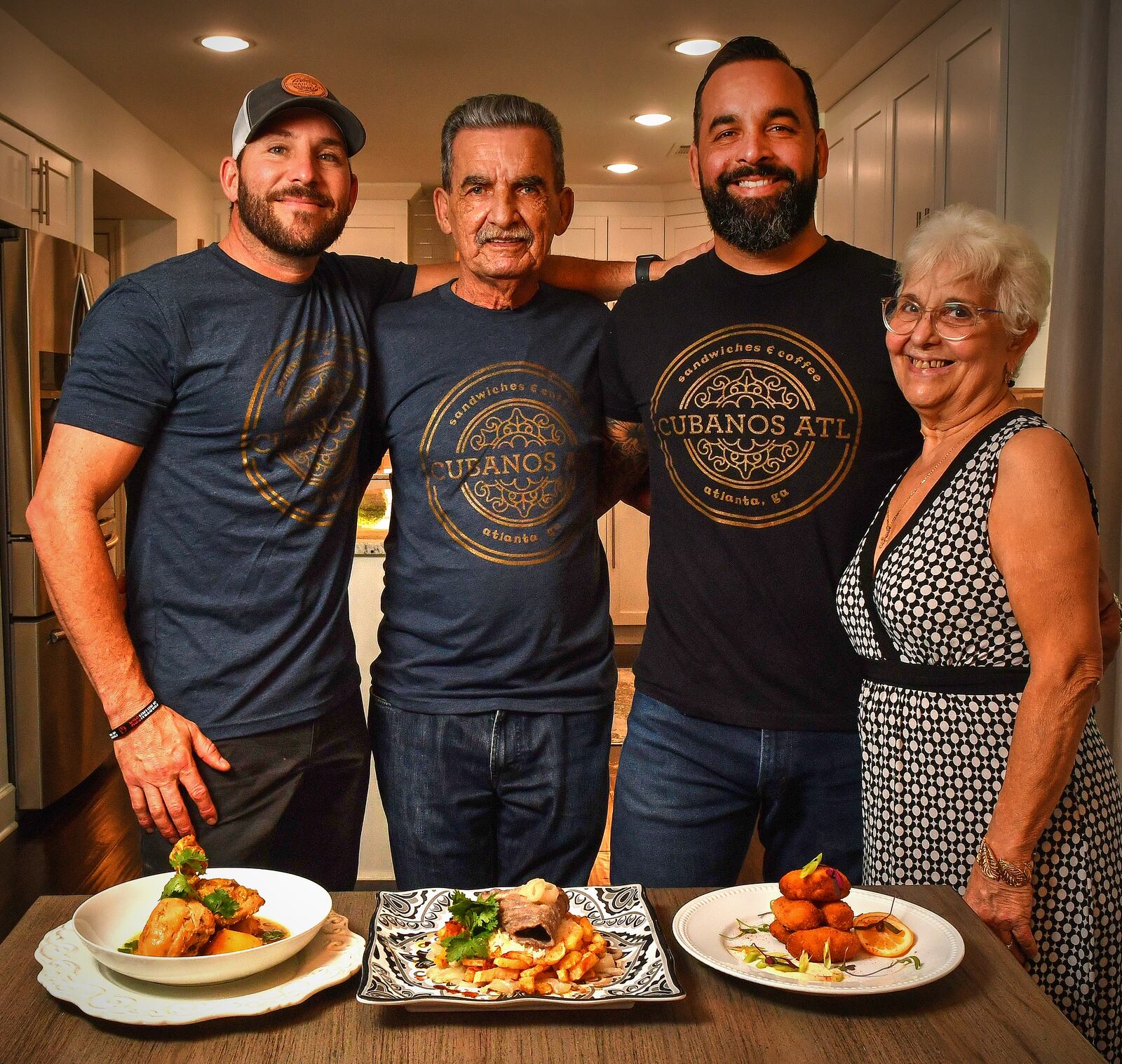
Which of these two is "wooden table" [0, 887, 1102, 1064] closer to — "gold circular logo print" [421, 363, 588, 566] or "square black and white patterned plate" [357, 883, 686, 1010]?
"square black and white patterned plate" [357, 883, 686, 1010]

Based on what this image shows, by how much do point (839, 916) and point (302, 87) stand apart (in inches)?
56.8

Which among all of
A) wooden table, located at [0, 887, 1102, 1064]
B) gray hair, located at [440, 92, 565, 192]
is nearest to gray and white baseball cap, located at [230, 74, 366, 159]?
gray hair, located at [440, 92, 565, 192]

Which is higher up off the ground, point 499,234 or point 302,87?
point 302,87

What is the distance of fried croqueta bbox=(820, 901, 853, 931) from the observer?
1.09 m

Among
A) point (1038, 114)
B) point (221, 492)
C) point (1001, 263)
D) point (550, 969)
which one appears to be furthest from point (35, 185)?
point (550, 969)

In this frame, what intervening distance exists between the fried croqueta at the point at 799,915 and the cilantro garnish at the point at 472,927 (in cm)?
28

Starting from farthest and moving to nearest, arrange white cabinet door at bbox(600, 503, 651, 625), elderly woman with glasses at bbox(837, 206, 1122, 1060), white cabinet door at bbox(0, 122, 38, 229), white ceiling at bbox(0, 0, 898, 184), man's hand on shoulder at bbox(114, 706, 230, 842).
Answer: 1. white cabinet door at bbox(600, 503, 651, 625)
2. white cabinet door at bbox(0, 122, 38, 229)
3. white ceiling at bbox(0, 0, 898, 184)
4. man's hand on shoulder at bbox(114, 706, 230, 842)
5. elderly woman with glasses at bbox(837, 206, 1122, 1060)

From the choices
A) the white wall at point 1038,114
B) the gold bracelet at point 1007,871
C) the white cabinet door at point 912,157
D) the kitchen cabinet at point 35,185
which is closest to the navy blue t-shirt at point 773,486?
the gold bracelet at point 1007,871

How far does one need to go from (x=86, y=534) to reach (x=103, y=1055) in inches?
33.4

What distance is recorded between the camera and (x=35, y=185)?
14.5 feet

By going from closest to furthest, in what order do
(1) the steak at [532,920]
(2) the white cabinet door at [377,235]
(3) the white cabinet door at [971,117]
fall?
(1) the steak at [532,920], (3) the white cabinet door at [971,117], (2) the white cabinet door at [377,235]

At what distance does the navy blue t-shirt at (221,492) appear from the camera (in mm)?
1670

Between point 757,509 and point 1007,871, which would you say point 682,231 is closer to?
point 757,509

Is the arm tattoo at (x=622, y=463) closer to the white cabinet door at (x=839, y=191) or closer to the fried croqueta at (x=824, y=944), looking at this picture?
the fried croqueta at (x=824, y=944)
